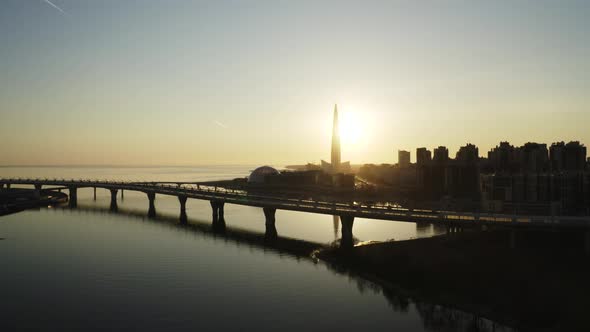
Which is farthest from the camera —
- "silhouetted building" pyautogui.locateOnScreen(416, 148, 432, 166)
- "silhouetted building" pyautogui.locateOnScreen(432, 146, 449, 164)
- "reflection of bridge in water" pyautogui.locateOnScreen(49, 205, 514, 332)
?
"silhouetted building" pyautogui.locateOnScreen(416, 148, 432, 166)

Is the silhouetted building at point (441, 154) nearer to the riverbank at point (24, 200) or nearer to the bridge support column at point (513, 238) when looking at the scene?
the bridge support column at point (513, 238)

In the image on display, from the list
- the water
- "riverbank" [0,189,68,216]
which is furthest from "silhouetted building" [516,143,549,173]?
"riverbank" [0,189,68,216]

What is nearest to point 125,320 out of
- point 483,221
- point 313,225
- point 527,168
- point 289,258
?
point 289,258

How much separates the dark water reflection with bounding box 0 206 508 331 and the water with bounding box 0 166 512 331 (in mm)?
106

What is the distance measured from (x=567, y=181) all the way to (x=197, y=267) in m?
77.6

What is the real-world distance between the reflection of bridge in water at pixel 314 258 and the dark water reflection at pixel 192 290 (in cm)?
16

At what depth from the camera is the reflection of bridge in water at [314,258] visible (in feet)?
119

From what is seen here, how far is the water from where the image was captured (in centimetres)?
3681

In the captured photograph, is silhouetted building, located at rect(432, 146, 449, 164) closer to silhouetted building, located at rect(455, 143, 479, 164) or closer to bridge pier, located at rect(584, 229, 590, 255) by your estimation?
silhouetted building, located at rect(455, 143, 479, 164)

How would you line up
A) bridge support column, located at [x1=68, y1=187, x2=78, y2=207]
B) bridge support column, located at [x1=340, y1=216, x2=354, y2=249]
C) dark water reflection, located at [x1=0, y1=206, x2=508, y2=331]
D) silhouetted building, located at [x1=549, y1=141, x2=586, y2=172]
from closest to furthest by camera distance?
dark water reflection, located at [x1=0, y1=206, x2=508, y2=331] < bridge support column, located at [x1=340, y1=216, x2=354, y2=249] < silhouetted building, located at [x1=549, y1=141, x2=586, y2=172] < bridge support column, located at [x1=68, y1=187, x2=78, y2=207]

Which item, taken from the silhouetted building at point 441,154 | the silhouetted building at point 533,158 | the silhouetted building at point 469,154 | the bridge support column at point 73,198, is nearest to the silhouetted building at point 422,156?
the silhouetted building at point 441,154

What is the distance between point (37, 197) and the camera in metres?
140

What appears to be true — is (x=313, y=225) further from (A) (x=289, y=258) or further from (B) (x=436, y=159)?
(B) (x=436, y=159)

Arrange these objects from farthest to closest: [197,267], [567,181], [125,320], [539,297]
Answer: [567,181] → [197,267] → [539,297] → [125,320]
